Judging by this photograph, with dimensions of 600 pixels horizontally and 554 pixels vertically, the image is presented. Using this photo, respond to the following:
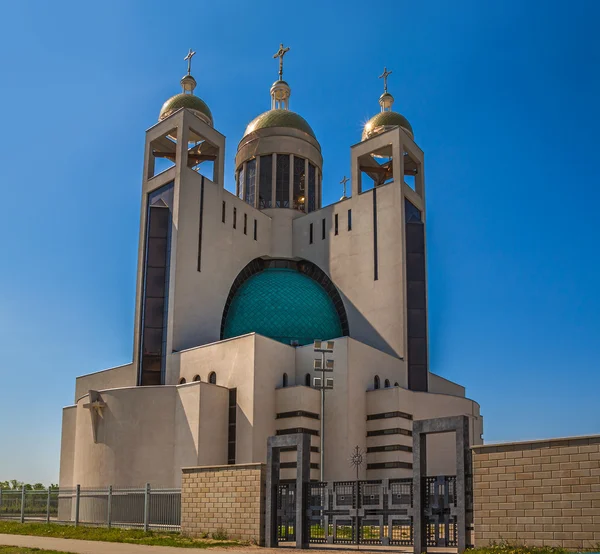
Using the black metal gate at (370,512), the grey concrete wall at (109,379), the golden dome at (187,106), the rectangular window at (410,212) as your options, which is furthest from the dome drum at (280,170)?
the black metal gate at (370,512)

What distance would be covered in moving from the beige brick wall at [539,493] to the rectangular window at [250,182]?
36917 mm

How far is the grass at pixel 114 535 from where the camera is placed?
20594 millimetres

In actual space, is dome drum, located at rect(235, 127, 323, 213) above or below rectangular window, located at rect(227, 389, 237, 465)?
above

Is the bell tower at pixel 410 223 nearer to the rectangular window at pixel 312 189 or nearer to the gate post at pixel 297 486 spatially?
the rectangular window at pixel 312 189

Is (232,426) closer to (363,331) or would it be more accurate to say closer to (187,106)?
(363,331)

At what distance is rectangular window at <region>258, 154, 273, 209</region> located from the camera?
51781 mm

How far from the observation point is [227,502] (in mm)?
21688

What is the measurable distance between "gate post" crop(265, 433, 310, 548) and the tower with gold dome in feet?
38.8

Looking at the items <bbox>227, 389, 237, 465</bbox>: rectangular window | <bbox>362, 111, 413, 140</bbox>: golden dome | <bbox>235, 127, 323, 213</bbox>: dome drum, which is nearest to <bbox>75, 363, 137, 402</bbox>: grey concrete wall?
<bbox>227, 389, 237, 465</bbox>: rectangular window

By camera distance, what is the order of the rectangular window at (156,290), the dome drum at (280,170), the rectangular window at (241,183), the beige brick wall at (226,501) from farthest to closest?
the rectangular window at (241,183) < the dome drum at (280,170) < the rectangular window at (156,290) < the beige brick wall at (226,501)

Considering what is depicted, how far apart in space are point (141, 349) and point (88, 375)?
6442mm

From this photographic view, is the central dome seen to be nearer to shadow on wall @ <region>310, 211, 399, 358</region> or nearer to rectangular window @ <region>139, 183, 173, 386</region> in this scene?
shadow on wall @ <region>310, 211, 399, 358</region>

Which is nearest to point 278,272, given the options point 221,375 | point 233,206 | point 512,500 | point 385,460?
point 233,206

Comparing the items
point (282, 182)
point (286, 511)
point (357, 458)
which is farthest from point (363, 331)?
point (286, 511)
